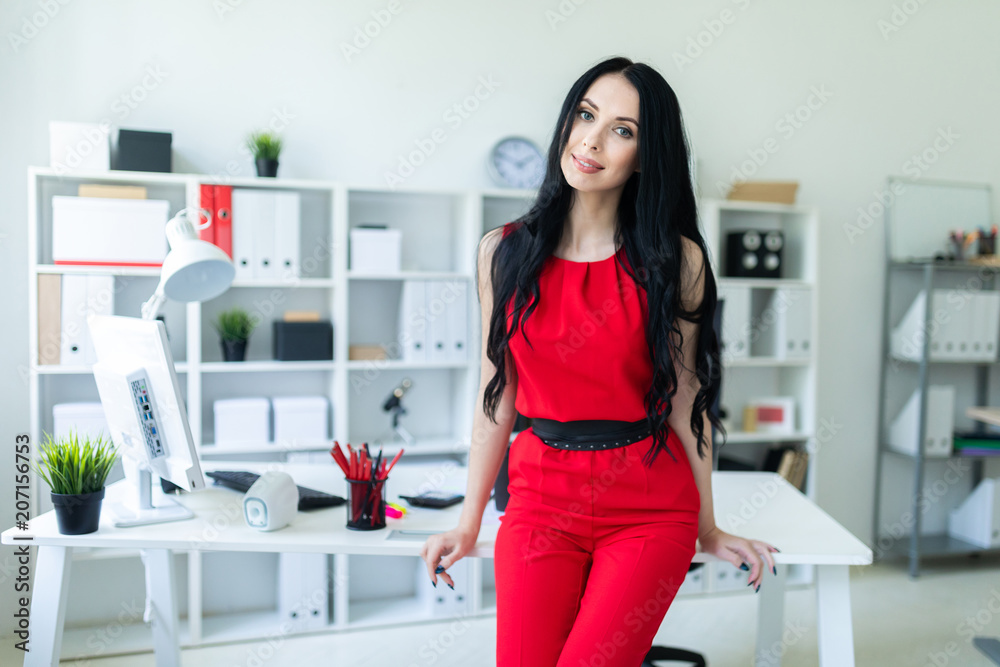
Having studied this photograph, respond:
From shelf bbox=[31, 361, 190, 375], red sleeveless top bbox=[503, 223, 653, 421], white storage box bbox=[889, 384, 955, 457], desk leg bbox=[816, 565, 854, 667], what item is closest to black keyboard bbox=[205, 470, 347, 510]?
red sleeveless top bbox=[503, 223, 653, 421]

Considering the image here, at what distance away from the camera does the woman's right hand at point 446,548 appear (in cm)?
155

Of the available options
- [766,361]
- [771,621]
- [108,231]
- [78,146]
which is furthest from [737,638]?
[78,146]

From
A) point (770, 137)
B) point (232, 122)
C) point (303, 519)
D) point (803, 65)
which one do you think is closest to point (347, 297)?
point (232, 122)

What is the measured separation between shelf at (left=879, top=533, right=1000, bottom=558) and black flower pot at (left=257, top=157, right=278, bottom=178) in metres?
3.31

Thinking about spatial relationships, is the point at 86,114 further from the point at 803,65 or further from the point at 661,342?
the point at 803,65

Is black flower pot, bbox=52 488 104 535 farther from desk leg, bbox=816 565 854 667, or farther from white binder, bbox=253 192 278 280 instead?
desk leg, bbox=816 565 854 667

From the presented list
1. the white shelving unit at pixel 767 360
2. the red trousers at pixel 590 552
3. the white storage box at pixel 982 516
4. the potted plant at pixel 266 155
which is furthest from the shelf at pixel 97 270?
the white storage box at pixel 982 516

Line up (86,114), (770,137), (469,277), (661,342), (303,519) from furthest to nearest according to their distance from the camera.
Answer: (770,137)
(469,277)
(86,114)
(303,519)
(661,342)

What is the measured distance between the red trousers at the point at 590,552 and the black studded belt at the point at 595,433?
1 centimetres

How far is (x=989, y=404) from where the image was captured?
157 inches

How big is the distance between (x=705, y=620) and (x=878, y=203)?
2.20 metres

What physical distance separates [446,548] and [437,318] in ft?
5.17

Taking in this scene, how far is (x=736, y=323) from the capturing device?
3.36 metres

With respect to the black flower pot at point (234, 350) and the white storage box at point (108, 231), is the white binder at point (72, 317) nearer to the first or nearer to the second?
the white storage box at point (108, 231)
